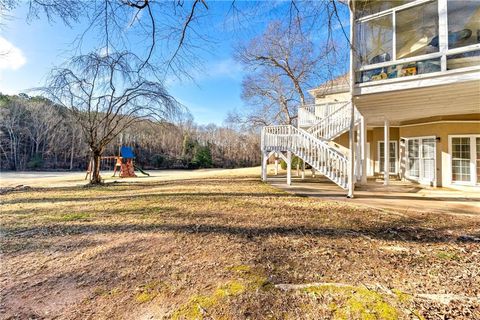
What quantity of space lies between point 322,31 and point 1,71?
18.8ft

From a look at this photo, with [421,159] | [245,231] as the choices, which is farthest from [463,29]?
[245,231]

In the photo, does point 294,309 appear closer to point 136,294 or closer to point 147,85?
point 136,294

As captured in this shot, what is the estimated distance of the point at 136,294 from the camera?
2.30m

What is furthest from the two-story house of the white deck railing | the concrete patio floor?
the white deck railing

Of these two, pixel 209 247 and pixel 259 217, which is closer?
pixel 209 247

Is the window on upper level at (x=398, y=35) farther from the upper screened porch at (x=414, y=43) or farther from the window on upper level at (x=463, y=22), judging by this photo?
the window on upper level at (x=463, y=22)

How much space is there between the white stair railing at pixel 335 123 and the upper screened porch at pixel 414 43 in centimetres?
416

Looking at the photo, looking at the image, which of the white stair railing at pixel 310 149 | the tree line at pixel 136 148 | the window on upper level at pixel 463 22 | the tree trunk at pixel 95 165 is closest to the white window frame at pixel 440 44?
the window on upper level at pixel 463 22

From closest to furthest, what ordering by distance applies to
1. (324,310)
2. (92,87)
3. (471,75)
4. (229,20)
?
(324,310)
(229,20)
(471,75)
(92,87)

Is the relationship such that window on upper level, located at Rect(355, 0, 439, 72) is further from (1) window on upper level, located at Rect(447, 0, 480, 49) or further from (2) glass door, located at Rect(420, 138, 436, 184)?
(2) glass door, located at Rect(420, 138, 436, 184)

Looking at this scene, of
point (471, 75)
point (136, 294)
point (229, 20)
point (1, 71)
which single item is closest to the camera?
point (136, 294)

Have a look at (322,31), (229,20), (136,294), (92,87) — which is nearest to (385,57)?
(322,31)

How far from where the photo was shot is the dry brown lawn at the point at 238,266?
2.11 m

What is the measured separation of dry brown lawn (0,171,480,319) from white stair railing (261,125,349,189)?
3.21m
